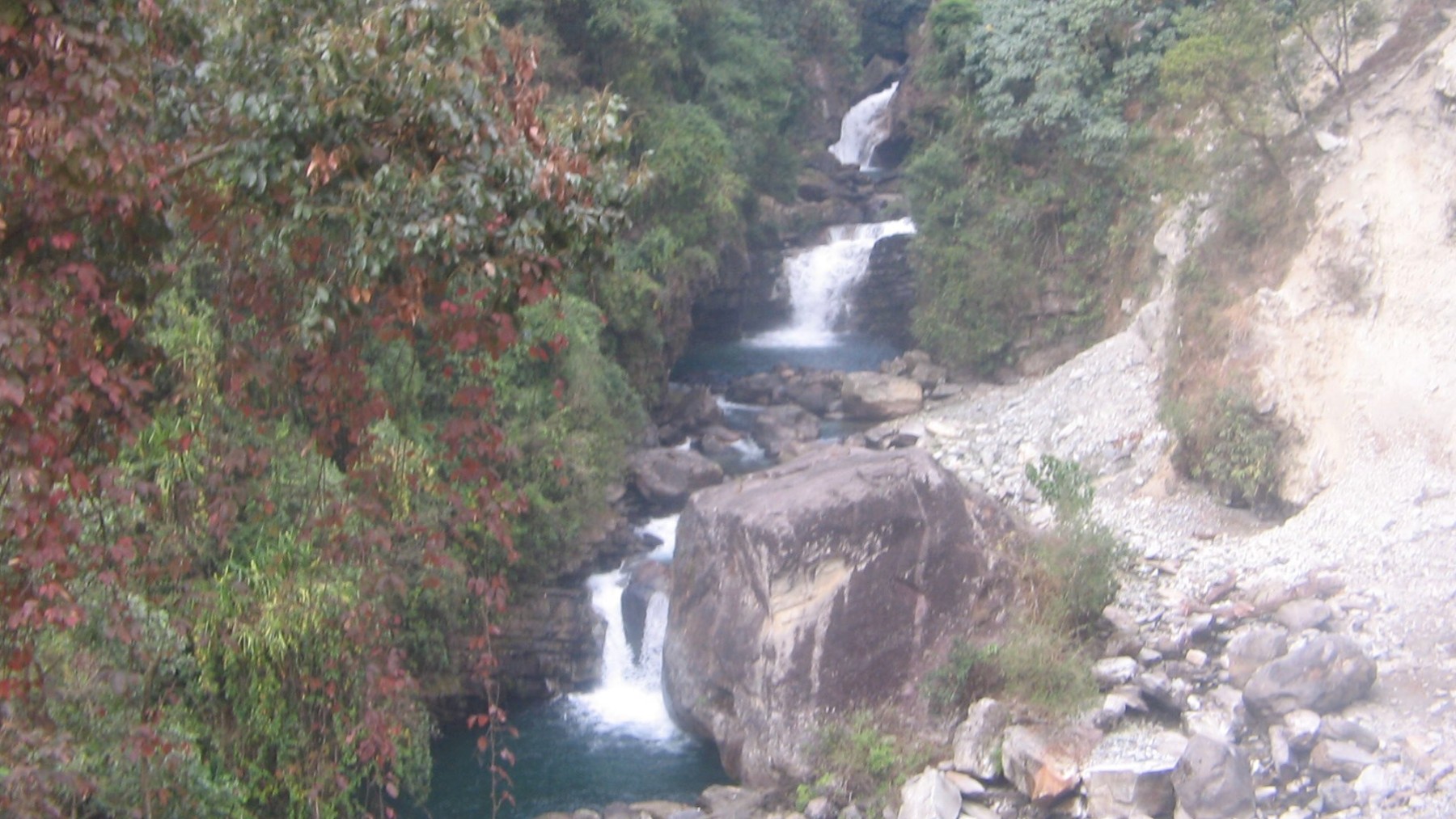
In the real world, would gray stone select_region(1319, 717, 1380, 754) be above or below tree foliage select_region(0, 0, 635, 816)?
below

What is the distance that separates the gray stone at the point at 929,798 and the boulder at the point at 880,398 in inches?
475

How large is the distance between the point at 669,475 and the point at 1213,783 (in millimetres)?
10194

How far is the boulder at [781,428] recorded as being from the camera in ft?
68.8

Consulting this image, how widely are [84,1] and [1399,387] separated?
47.2 feet

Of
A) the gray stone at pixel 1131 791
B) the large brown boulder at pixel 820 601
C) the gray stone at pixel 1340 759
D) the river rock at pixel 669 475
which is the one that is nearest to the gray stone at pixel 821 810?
the large brown boulder at pixel 820 601

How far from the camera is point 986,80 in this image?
24.0 meters

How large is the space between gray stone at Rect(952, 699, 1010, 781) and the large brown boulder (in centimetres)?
74

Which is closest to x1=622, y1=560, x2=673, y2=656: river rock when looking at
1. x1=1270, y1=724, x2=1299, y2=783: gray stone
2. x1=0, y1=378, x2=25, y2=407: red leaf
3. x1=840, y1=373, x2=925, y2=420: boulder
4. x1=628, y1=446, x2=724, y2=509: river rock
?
x1=628, y1=446, x2=724, y2=509: river rock

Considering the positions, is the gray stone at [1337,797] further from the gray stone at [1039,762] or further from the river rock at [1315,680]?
the gray stone at [1039,762]

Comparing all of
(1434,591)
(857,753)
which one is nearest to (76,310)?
(857,753)

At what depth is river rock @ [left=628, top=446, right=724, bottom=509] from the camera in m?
18.1

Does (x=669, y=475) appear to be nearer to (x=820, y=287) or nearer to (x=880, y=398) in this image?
(x=880, y=398)

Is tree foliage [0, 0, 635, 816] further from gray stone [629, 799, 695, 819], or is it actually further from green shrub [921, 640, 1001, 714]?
green shrub [921, 640, 1001, 714]

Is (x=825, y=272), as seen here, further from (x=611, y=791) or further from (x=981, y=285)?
(x=611, y=791)
